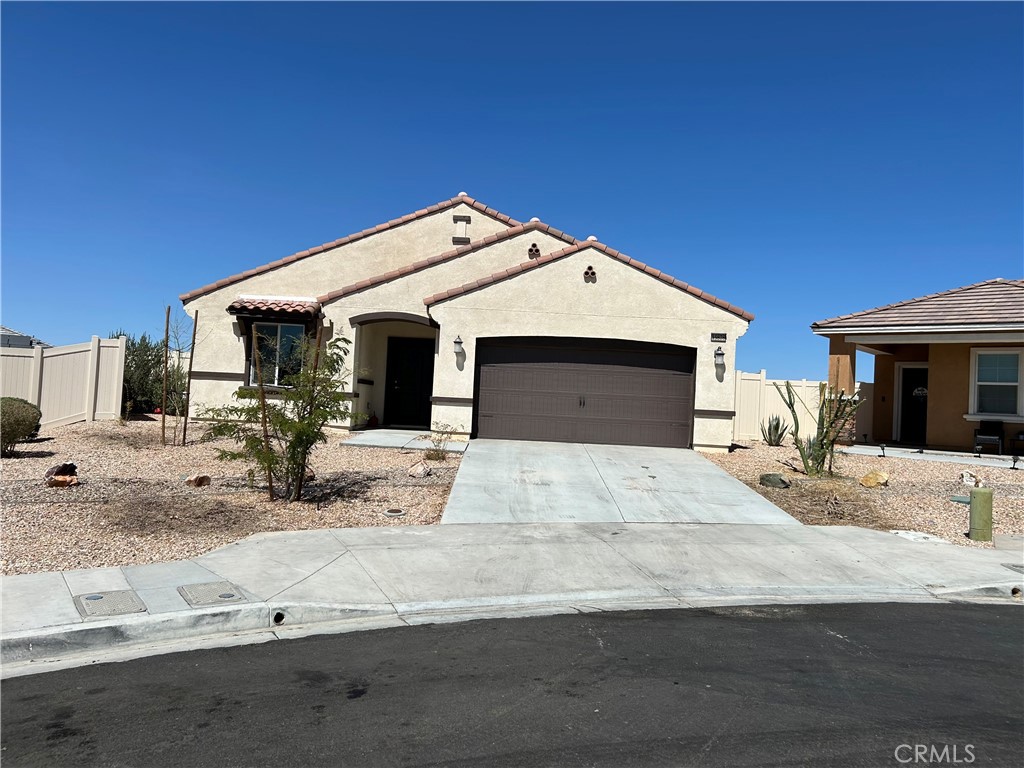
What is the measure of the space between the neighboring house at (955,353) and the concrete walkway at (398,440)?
8.26m

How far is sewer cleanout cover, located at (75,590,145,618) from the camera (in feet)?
19.6

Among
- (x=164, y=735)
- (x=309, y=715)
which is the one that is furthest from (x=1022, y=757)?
(x=164, y=735)

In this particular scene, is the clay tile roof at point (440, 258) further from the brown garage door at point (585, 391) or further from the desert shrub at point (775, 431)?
the desert shrub at point (775, 431)

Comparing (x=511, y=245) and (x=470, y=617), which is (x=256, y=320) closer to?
(x=511, y=245)

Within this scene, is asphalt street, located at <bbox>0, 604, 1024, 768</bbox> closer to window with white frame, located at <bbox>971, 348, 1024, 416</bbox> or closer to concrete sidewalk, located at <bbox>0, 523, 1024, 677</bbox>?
concrete sidewalk, located at <bbox>0, 523, 1024, 677</bbox>

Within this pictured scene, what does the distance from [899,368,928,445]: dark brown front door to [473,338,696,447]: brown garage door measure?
7959mm

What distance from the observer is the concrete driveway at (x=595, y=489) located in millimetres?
10750

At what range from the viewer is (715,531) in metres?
10.1

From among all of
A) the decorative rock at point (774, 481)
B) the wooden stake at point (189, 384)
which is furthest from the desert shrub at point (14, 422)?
the decorative rock at point (774, 481)

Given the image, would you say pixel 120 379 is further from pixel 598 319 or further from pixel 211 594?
pixel 211 594

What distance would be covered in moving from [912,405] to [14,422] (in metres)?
21.4

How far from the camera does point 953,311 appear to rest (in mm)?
18656

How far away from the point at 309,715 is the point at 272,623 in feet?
6.70

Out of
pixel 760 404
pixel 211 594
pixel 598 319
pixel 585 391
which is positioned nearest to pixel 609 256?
pixel 598 319
